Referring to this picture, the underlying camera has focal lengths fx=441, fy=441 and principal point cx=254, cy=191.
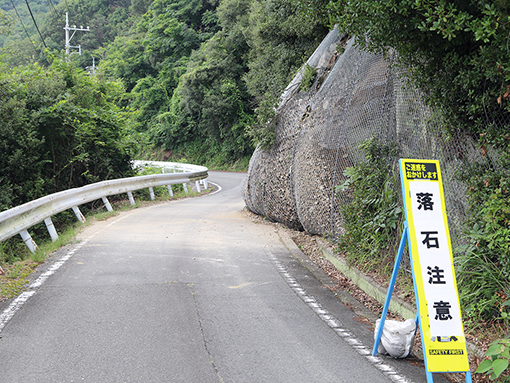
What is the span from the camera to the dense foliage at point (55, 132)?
11195 mm

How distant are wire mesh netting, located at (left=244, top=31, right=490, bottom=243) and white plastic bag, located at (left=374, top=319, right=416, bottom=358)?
4.95 ft

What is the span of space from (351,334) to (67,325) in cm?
289

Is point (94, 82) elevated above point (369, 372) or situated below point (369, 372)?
above

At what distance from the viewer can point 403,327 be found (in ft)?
13.2

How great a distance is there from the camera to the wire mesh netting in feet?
17.5

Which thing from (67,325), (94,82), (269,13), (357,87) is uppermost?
(269,13)

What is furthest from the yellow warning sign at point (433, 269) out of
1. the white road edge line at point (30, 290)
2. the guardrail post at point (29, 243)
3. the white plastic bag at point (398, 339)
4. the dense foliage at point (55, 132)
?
the dense foliage at point (55, 132)

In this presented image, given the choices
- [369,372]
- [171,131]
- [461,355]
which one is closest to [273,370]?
[369,372]

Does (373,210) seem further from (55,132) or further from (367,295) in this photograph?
(55,132)

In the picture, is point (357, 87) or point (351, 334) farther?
point (357, 87)

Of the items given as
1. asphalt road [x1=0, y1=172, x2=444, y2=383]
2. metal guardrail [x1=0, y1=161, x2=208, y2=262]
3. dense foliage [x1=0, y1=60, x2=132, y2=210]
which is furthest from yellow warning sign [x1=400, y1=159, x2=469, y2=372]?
dense foliage [x1=0, y1=60, x2=132, y2=210]

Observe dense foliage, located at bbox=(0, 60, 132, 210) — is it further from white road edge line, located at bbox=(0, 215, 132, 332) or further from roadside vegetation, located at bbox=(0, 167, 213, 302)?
white road edge line, located at bbox=(0, 215, 132, 332)

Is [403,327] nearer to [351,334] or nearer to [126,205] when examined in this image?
[351,334]

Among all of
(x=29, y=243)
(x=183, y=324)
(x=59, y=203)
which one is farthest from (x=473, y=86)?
(x=59, y=203)
